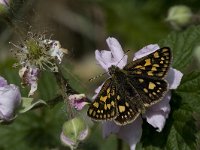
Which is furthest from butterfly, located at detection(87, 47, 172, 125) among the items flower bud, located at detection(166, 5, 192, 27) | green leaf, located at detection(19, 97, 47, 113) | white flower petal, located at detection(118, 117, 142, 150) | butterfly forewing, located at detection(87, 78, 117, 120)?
flower bud, located at detection(166, 5, 192, 27)

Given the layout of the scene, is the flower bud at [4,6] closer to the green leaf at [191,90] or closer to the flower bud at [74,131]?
the flower bud at [74,131]

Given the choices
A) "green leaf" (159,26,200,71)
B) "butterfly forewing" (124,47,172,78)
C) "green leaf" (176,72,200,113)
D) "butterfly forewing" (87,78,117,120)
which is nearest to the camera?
"butterfly forewing" (87,78,117,120)

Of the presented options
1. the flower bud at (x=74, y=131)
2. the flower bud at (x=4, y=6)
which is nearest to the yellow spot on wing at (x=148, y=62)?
the flower bud at (x=74, y=131)

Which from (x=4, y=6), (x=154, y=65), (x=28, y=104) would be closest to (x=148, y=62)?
(x=154, y=65)

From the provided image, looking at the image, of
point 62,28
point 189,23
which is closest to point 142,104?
point 189,23

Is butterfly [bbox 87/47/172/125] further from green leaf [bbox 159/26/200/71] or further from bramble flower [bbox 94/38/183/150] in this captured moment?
green leaf [bbox 159/26/200/71]

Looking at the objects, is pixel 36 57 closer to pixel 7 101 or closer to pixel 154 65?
pixel 7 101

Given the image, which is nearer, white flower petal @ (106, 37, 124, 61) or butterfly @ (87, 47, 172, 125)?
butterfly @ (87, 47, 172, 125)
